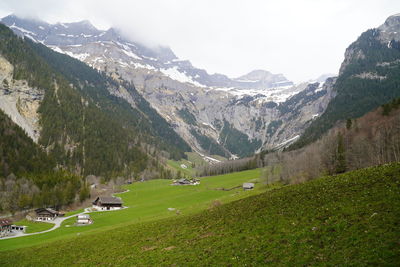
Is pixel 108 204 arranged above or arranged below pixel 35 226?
below

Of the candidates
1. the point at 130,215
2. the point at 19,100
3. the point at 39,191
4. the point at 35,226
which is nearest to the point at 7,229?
the point at 35,226

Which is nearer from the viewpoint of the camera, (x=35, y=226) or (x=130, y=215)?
(x=130, y=215)

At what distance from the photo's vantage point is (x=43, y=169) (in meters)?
134

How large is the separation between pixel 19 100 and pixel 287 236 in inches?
8491

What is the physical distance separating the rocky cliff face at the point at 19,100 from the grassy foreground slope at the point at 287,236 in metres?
168

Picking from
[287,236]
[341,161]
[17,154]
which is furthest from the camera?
[17,154]

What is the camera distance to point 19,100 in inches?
7490

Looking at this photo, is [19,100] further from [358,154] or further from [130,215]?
[358,154]

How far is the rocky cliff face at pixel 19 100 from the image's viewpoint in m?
183

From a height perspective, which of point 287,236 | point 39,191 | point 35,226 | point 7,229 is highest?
point 287,236

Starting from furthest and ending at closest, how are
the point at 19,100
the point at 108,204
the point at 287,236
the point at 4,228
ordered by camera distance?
1. the point at 19,100
2. the point at 108,204
3. the point at 4,228
4. the point at 287,236

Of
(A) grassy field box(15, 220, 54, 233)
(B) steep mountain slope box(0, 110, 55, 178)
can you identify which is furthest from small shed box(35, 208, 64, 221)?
(B) steep mountain slope box(0, 110, 55, 178)

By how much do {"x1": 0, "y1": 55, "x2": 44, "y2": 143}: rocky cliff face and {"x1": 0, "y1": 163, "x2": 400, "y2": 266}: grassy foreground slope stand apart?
16813 centimetres

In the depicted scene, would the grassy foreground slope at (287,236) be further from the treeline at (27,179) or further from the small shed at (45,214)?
the treeline at (27,179)
